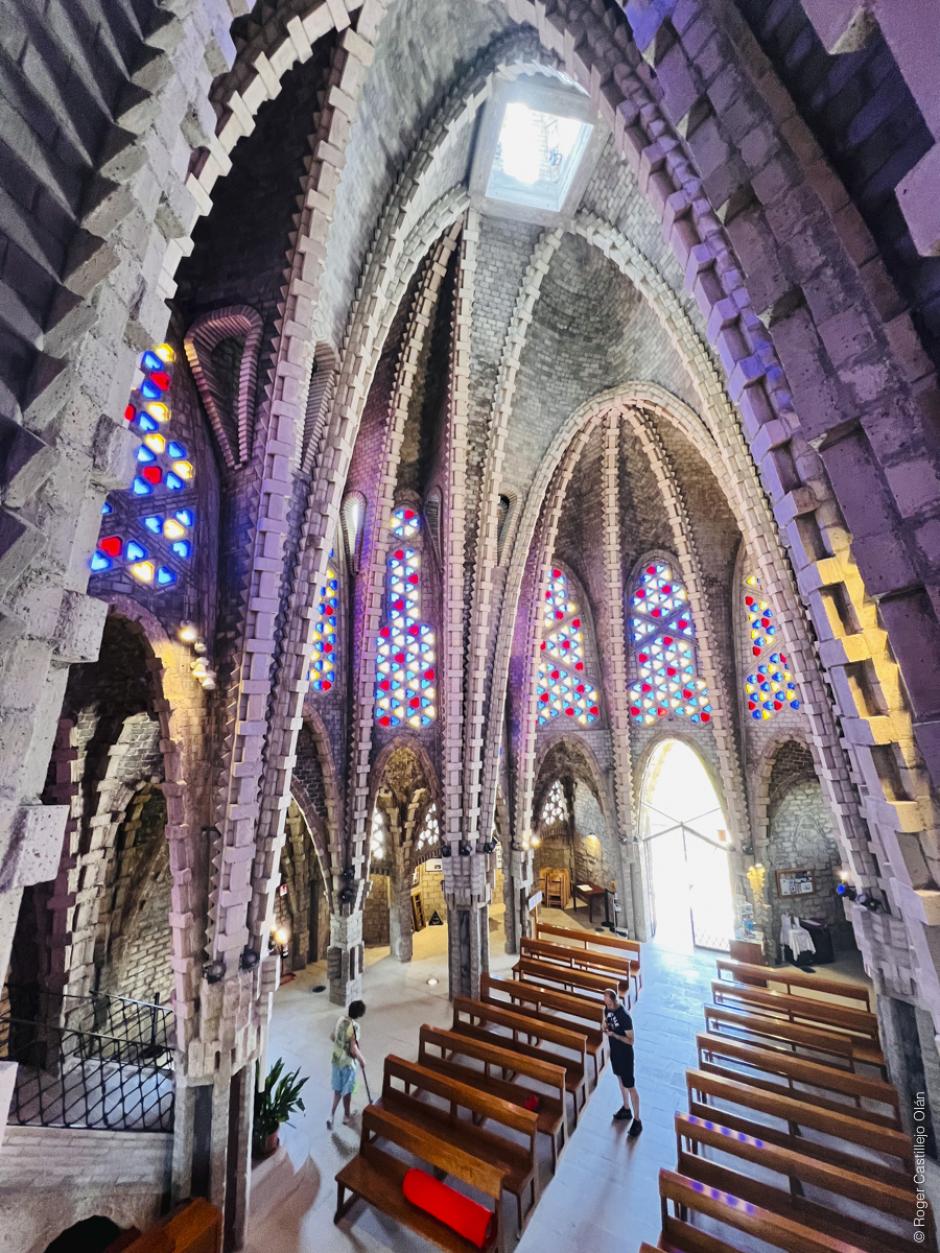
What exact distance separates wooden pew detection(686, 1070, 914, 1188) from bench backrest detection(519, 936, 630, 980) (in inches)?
139

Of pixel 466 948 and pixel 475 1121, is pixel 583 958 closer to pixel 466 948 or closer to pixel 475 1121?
pixel 466 948

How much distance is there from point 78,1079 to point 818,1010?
940 centimetres

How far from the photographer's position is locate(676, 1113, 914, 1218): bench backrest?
3914mm

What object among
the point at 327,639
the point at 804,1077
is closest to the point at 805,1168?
the point at 804,1077

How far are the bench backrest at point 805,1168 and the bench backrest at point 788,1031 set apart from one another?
84.9 inches

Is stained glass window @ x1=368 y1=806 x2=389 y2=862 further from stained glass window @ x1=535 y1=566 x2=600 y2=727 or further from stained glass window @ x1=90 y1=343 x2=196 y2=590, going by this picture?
stained glass window @ x1=90 y1=343 x2=196 y2=590

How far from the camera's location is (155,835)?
31.5 feet

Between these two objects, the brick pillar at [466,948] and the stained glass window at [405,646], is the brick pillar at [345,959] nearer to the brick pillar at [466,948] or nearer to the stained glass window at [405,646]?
the brick pillar at [466,948]

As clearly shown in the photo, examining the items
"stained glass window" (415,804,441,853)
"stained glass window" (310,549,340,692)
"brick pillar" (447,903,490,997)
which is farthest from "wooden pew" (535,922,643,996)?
"stained glass window" (310,549,340,692)

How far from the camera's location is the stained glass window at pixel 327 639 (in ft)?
35.7

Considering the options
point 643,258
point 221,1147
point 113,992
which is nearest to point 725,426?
point 643,258

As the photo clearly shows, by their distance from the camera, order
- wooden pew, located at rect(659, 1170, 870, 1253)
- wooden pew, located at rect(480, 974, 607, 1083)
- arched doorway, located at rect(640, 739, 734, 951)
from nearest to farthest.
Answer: wooden pew, located at rect(659, 1170, 870, 1253)
wooden pew, located at rect(480, 974, 607, 1083)
arched doorway, located at rect(640, 739, 734, 951)

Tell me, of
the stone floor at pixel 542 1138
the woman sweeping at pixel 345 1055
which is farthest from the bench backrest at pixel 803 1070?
the woman sweeping at pixel 345 1055

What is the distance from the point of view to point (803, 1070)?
600 centimetres
